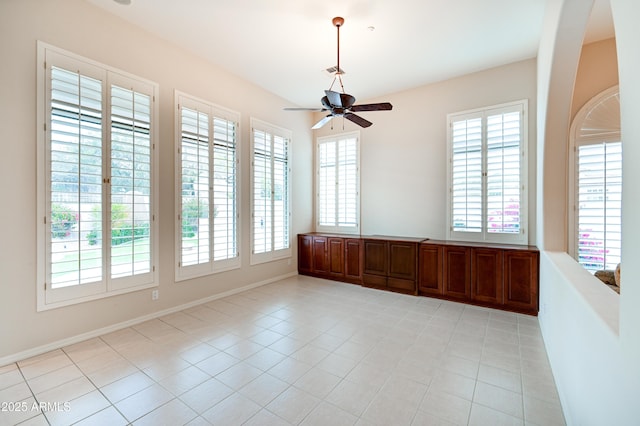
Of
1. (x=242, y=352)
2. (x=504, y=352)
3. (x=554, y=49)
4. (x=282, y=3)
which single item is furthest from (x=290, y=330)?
(x=554, y=49)

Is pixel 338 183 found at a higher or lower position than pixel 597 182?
higher

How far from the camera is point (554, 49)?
2664mm

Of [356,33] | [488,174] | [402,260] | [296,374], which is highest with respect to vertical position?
[356,33]

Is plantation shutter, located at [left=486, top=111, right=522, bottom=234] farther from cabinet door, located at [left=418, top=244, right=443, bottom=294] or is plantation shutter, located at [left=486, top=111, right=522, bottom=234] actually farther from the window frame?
the window frame

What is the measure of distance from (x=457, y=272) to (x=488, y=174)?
1.64 m

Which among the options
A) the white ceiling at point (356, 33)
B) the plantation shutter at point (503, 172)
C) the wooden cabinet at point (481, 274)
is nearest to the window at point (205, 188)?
the white ceiling at point (356, 33)

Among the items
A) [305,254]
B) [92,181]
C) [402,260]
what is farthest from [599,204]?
[92,181]

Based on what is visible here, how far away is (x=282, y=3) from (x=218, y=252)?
3472 mm

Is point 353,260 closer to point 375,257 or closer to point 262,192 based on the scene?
point 375,257

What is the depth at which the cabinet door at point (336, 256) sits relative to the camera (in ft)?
18.5

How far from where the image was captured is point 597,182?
378 centimetres

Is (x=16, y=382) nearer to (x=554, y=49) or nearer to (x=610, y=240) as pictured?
(x=554, y=49)

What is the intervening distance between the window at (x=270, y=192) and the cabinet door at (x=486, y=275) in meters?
3.45

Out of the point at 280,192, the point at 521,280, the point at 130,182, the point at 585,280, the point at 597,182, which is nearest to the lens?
the point at 585,280
